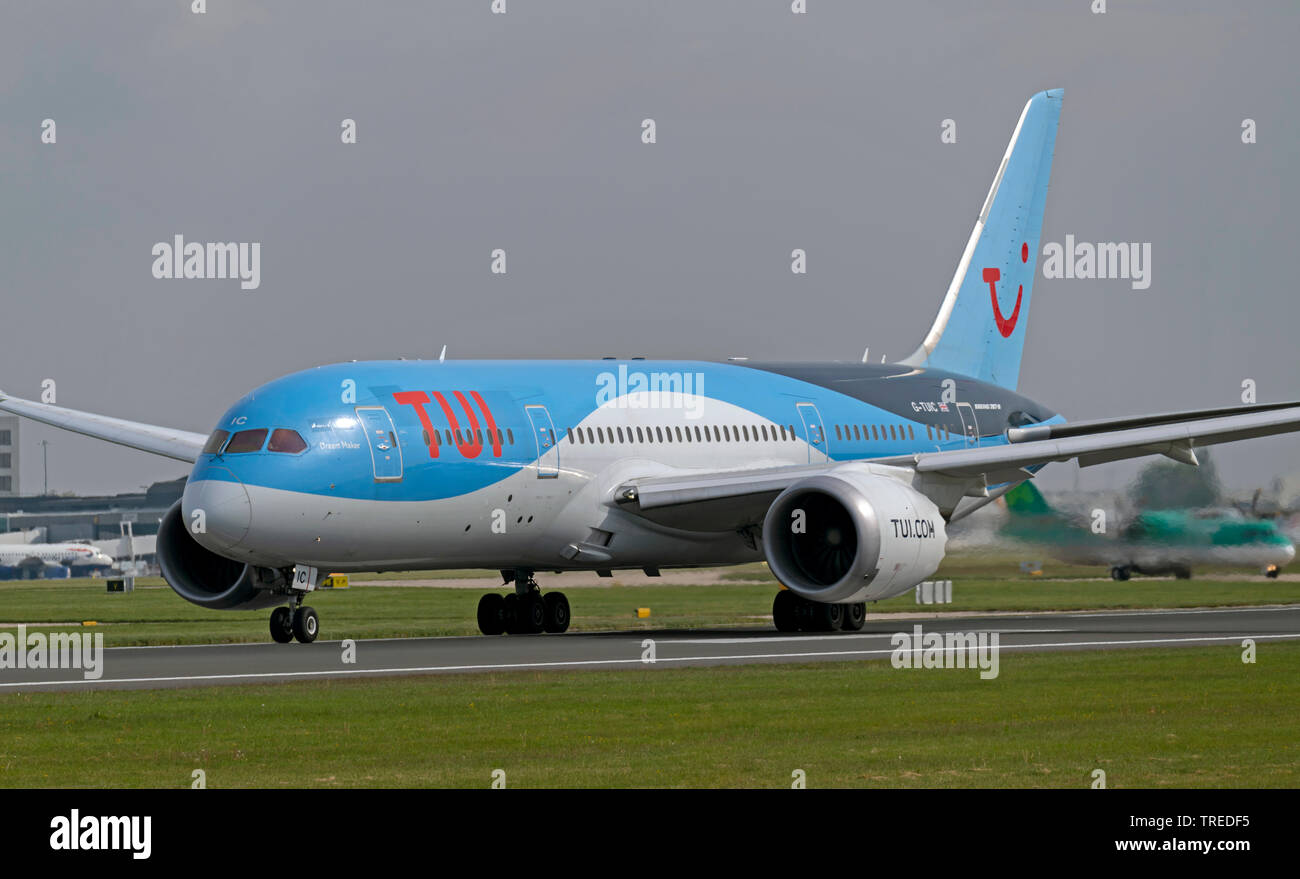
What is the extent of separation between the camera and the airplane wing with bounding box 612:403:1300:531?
3080 cm

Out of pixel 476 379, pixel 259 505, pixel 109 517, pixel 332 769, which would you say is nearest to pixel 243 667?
pixel 259 505

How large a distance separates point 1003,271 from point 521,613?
1492 centimetres

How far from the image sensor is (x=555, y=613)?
33.3 m

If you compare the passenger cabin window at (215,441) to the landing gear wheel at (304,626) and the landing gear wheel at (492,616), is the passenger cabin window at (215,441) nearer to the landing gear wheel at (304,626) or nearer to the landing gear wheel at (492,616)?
the landing gear wheel at (304,626)

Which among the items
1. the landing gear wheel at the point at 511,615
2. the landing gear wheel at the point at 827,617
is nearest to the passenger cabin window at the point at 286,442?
the landing gear wheel at the point at 511,615

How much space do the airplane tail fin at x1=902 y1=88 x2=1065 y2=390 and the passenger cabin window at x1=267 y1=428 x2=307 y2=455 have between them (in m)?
16.5

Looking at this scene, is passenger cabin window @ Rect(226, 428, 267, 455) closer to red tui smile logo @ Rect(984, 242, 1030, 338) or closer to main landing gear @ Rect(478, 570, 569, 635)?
main landing gear @ Rect(478, 570, 569, 635)

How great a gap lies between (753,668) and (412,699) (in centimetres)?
502

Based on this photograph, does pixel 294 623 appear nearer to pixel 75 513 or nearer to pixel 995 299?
pixel 995 299

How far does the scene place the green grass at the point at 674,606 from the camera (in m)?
35.4

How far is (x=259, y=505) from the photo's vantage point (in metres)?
27.2

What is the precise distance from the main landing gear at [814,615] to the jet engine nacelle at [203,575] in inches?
308
